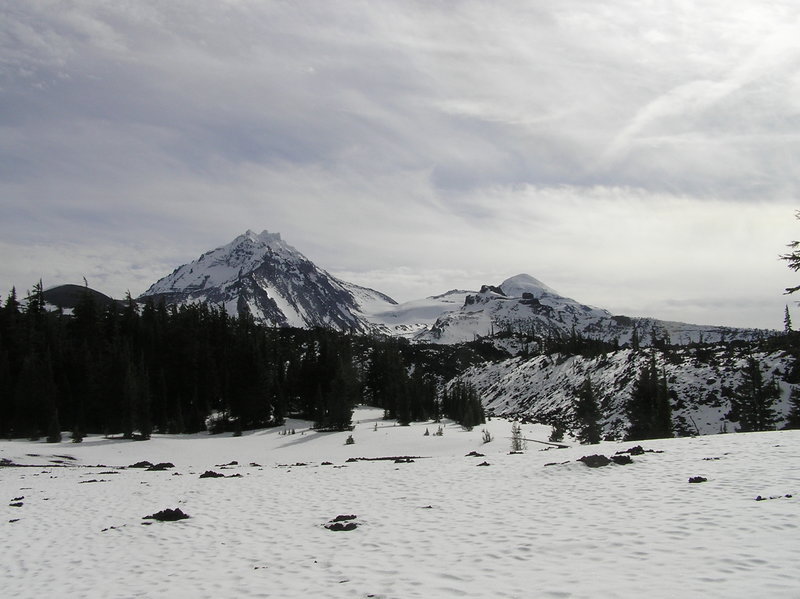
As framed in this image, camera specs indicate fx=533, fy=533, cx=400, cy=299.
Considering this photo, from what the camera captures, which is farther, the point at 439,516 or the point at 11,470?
the point at 11,470

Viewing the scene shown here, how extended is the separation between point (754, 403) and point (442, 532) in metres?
63.8

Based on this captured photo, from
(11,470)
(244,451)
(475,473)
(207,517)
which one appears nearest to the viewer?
(207,517)

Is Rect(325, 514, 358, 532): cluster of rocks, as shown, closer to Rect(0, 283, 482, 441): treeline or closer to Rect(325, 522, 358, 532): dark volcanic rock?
Rect(325, 522, 358, 532): dark volcanic rock

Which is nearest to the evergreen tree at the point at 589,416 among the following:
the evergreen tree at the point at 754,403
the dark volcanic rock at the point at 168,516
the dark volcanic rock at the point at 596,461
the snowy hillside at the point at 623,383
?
the snowy hillside at the point at 623,383

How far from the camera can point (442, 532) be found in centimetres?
1276

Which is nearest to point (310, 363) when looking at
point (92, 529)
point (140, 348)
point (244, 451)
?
point (140, 348)

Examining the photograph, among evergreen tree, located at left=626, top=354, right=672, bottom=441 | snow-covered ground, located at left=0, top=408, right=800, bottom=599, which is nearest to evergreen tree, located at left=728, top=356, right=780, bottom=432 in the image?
evergreen tree, located at left=626, top=354, right=672, bottom=441

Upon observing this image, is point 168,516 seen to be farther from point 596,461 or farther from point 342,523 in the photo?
point 596,461

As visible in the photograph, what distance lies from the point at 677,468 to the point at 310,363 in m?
63.1

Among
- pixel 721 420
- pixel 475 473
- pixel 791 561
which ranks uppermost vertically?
pixel 791 561

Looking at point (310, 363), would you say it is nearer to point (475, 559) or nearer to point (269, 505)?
point (269, 505)

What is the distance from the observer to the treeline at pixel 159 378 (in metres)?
54.5

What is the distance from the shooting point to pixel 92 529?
1525 centimetres

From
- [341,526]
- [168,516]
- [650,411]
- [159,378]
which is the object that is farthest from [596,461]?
[159,378]
